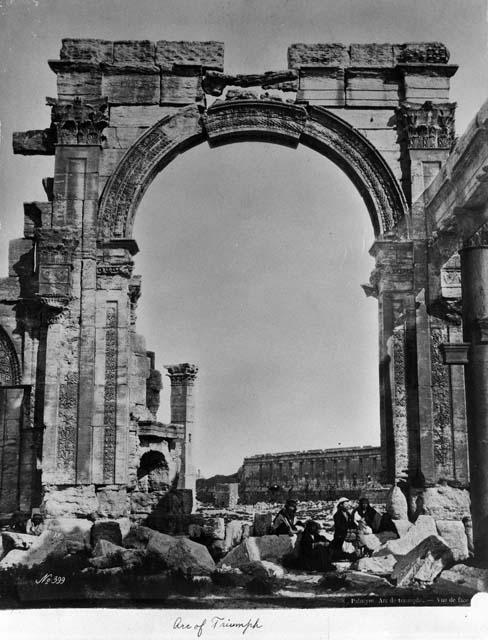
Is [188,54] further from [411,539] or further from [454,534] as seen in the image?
[454,534]

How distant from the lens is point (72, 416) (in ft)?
47.5

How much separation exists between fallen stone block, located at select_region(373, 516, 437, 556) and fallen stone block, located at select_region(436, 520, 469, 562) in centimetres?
32

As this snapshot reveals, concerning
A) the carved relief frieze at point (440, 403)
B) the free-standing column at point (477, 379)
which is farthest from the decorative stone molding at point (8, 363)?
the free-standing column at point (477, 379)

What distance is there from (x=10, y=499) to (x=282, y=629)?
346 inches

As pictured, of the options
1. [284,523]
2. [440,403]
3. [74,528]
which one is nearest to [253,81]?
[440,403]

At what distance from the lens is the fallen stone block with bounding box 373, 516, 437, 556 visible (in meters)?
12.6

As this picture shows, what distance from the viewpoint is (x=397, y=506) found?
13773mm

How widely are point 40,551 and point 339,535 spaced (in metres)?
4.38

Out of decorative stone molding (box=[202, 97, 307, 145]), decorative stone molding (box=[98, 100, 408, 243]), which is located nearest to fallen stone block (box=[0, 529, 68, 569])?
decorative stone molding (box=[98, 100, 408, 243])

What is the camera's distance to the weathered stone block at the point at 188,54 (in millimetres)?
15352

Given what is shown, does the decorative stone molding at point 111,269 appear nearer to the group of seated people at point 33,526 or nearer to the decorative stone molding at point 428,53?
the group of seated people at point 33,526

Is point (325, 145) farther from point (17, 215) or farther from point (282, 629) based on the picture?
point (282, 629)

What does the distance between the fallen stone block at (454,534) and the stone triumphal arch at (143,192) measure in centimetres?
70

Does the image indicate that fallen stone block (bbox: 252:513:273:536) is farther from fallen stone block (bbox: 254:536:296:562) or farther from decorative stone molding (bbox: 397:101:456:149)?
decorative stone molding (bbox: 397:101:456:149)
